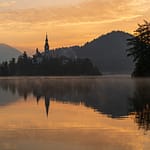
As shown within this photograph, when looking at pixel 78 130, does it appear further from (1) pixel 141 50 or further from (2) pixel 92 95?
(1) pixel 141 50

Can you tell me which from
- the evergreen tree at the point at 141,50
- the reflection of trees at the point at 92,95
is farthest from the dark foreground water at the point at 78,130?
the evergreen tree at the point at 141,50

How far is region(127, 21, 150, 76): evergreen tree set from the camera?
97.3 meters

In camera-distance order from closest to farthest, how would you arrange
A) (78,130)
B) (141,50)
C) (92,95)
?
(78,130) < (92,95) < (141,50)

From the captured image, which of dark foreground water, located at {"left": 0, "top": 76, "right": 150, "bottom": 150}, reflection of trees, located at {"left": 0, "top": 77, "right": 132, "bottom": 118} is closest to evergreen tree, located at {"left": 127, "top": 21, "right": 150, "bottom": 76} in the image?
reflection of trees, located at {"left": 0, "top": 77, "right": 132, "bottom": 118}

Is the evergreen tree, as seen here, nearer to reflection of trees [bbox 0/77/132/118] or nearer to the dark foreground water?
reflection of trees [bbox 0/77/132/118]

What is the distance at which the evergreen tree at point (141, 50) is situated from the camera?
9731 cm

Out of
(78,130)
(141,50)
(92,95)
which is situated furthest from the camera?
(141,50)

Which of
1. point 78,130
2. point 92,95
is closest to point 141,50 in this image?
point 92,95

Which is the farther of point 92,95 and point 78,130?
point 92,95

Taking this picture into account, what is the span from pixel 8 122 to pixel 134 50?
282 feet

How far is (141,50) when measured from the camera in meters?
102

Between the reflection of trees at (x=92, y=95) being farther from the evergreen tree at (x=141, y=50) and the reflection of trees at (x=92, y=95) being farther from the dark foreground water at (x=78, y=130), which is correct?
the evergreen tree at (x=141, y=50)

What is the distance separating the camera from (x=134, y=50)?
104 meters

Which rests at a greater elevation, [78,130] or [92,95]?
[78,130]
